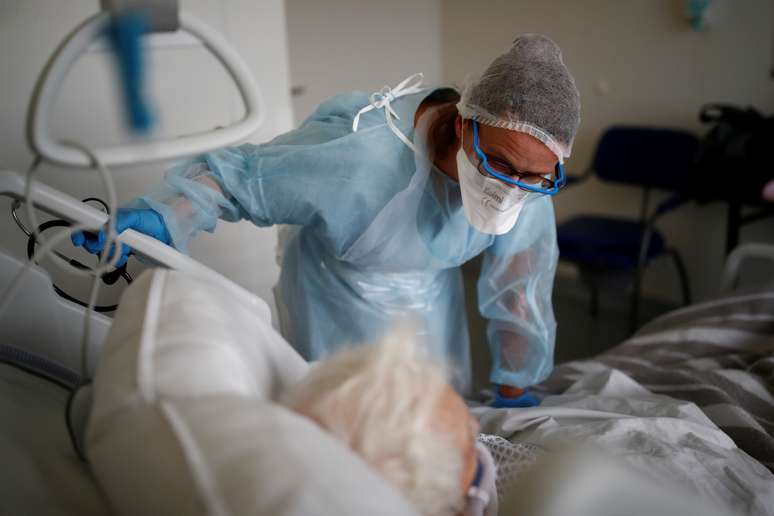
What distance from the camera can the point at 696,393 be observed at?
1.43 metres

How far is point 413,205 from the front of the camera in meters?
1.29

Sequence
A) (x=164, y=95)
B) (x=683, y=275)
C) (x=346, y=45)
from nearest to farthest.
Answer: (x=164, y=95)
(x=683, y=275)
(x=346, y=45)

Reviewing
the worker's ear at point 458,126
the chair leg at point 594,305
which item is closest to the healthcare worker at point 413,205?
the worker's ear at point 458,126

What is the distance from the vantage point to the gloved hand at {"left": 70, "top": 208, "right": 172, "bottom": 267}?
969 millimetres

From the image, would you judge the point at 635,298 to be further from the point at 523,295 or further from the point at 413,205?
the point at 413,205

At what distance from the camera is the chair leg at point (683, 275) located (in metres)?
2.88

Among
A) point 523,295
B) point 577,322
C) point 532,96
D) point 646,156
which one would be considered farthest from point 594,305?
point 532,96

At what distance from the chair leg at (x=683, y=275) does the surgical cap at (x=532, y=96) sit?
193 centimetres

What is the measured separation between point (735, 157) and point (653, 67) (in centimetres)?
74

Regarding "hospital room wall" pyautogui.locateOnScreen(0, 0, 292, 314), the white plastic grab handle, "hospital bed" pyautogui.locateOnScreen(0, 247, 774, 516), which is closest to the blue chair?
"hospital room wall" pyautogui.locateOnScreen(0, 0, 292, 314)

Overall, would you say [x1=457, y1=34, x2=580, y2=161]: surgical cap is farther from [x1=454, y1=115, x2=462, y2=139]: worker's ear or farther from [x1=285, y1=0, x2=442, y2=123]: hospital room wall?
[x1=285, y1=0, x2=442, y2=123]: hospital room wall

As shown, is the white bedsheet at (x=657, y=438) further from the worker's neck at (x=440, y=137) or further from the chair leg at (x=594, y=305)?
the chair leg at (x=594, y=305)

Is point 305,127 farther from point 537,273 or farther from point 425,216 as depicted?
point 537,273

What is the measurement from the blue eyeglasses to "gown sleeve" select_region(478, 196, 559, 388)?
145mm
